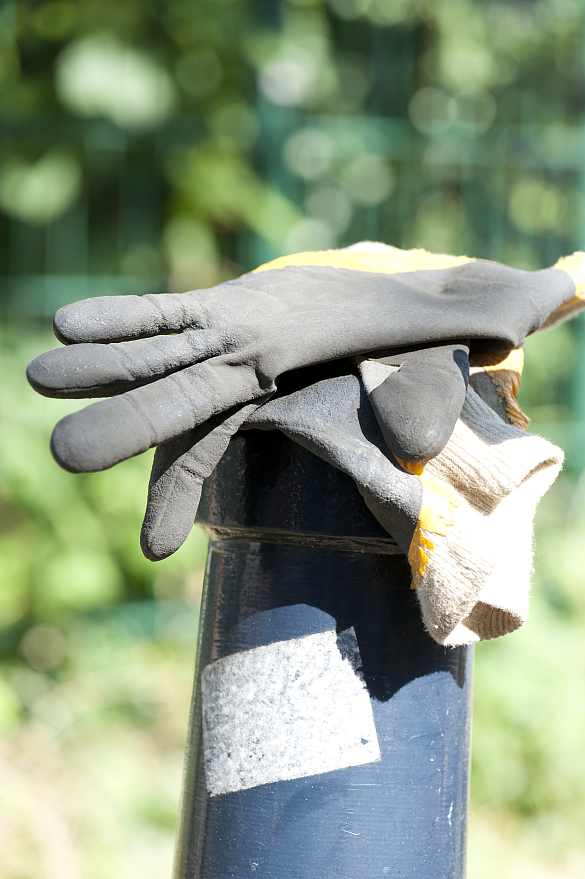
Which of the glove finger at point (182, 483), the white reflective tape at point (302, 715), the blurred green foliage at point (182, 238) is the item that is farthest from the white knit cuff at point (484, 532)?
the blurred green foliage at point (182, 238)

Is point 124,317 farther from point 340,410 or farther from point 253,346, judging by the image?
point 340,410

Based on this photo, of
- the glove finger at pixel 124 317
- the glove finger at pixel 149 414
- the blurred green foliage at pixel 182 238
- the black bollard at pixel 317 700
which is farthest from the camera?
the blurred green foliage at pixel 182 238

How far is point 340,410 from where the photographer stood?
3.24 feet

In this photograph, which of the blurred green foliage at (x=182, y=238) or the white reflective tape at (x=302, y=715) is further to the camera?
the blurred green foliage at (x=182, y=238)

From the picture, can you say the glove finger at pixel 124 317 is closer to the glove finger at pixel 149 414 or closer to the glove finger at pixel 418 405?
the glove finger at pixel 149 414

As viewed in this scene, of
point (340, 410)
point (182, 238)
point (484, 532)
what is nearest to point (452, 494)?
point (484, 532)

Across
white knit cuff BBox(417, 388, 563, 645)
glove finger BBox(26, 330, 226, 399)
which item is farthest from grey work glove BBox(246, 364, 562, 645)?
glove finger BBox(26, 330, 226, 399)

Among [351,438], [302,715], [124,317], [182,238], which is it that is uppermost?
[124,317]

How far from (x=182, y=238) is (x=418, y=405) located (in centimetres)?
282

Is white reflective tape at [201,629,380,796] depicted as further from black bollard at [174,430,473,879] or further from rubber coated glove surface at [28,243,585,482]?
rubber coated glove surface at [28,243,585,482]

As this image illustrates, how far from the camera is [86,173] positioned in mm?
3471

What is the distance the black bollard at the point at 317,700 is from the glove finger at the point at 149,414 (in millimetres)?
132

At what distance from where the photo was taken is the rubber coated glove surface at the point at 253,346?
87 centimetres

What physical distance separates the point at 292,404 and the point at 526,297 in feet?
1.32
